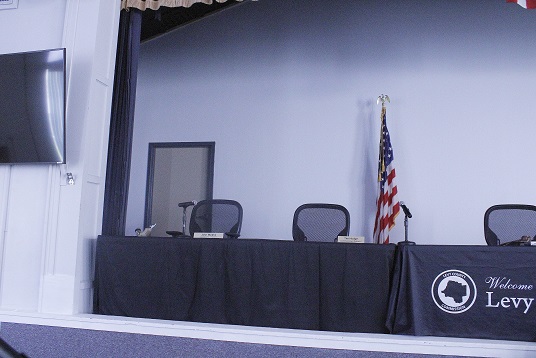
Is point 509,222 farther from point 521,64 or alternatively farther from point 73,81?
point 73,81

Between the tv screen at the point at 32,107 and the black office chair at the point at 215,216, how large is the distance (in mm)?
1408

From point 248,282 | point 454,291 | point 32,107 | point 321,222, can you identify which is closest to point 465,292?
point 454,291

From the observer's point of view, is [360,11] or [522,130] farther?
[360,11]

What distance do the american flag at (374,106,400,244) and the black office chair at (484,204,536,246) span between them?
0.98 metres

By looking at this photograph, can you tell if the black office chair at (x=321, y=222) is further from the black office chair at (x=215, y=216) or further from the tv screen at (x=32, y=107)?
the tv screen at (x=32, y=107)

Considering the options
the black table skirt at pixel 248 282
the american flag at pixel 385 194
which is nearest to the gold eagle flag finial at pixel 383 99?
the american flag at pixel 385 194

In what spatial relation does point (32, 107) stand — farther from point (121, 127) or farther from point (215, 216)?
point (215, 216)

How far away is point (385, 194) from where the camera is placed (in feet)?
16.5

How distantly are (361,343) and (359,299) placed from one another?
0.26 metres

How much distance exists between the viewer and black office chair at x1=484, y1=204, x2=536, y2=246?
4.00 meters

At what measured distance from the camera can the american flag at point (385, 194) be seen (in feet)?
16.1

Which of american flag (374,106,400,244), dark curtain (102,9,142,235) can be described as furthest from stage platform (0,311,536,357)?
american flag (374,106,400,244)

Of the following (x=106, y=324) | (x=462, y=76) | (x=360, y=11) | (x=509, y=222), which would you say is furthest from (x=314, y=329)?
(x=360, y=11)

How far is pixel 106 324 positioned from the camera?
3182 mm
